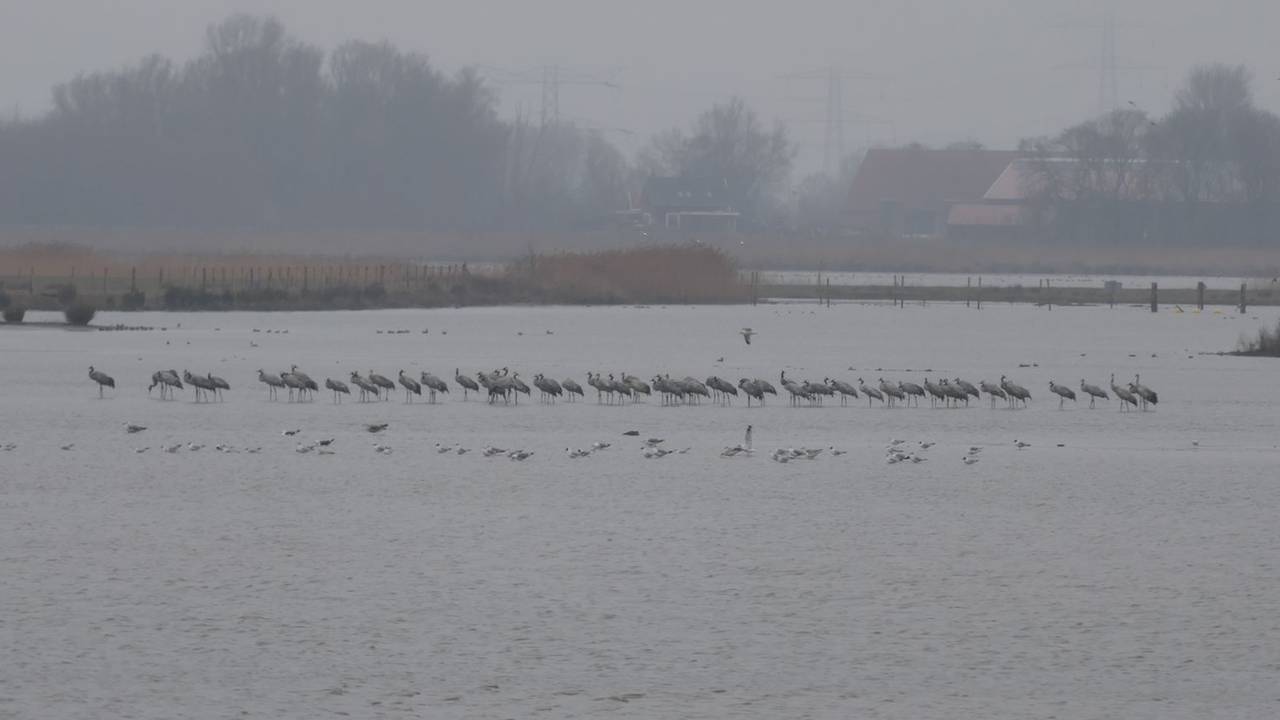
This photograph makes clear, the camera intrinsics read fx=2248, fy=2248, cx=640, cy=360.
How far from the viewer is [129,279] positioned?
60406 mm

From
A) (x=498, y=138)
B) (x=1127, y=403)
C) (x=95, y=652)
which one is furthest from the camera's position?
(x=498, y=138)

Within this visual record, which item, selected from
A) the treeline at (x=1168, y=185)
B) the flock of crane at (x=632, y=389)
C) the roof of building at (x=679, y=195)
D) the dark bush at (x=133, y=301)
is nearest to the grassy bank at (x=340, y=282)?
the dark bush at (x=133, y=301)

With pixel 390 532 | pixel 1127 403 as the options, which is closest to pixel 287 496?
pixel 390 532

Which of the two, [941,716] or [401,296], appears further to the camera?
[401,296]

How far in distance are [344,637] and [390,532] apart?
14.7 feet

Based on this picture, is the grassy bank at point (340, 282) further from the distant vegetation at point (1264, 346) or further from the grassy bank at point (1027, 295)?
the distant vegetation at point (1264, 346)

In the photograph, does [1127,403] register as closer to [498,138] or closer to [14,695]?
[14,695]

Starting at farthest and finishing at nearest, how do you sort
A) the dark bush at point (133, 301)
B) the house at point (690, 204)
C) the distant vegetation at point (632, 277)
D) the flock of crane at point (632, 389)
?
the house at point (690, 204) → the distant vegetation at point (632, 277) → the dark bush at point (133, 301) → the flock of crane at point (632, 389)

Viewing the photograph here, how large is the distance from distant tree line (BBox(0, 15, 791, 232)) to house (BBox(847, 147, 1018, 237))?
58.2ft

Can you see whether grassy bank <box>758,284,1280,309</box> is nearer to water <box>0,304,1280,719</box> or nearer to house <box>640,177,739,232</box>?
water <box>0,304,1280,719</box>

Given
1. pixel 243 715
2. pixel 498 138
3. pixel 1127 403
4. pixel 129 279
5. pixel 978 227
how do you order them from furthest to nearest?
pixel 498 138
pixel 978 227
pixel 129 279
pixel 1127 403
pixel 243 715

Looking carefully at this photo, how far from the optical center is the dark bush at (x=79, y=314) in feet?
160

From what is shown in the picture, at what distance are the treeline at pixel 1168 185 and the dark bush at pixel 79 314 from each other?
6661 cm

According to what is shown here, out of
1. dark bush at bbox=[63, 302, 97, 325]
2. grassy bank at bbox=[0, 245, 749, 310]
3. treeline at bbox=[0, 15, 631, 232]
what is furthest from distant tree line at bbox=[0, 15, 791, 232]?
dark bush at bbox=[63, 302, 97, 325]
